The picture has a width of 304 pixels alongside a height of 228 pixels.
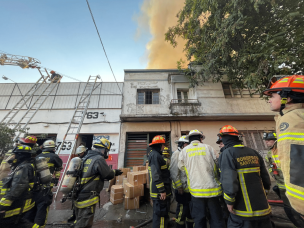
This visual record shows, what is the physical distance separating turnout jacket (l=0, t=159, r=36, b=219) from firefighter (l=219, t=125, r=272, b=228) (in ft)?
11.8

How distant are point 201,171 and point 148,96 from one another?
719 centimetres

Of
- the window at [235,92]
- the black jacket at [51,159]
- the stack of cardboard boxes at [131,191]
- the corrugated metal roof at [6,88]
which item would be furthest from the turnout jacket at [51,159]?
the corrugated metal roof at [6,88]

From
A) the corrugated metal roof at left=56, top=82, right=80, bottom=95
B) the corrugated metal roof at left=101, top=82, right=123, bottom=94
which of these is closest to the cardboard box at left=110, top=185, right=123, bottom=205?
the corrugated metal roof at left=101, top=82, right=123, bottom=94

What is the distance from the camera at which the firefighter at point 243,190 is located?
1758mm

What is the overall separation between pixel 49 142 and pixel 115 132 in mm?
6467

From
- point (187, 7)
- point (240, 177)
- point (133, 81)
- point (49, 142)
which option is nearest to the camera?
point (240, 177)

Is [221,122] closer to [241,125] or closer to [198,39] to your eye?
[241,125]

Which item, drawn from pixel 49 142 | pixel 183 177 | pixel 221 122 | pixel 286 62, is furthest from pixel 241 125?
pixel 49 142

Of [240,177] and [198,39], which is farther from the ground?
[198,39]

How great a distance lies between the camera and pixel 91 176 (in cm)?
260

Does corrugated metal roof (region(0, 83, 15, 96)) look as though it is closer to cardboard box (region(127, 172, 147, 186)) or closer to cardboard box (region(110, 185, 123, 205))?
cardboard box (region(110, 185, 123, 205))

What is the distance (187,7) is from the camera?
21.7 feet

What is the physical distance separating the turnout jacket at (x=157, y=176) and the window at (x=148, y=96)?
6151mm

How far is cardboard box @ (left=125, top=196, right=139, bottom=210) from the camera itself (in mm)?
3912
